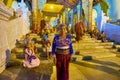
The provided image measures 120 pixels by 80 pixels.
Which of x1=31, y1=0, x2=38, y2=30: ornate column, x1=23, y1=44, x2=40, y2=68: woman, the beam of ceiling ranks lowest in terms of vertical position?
x1=23, y1=44, x2=40, y2=68: woman

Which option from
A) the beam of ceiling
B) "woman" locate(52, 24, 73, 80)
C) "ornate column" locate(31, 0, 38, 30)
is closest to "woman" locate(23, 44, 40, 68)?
"woman" locate(52, 24, 73, 80)

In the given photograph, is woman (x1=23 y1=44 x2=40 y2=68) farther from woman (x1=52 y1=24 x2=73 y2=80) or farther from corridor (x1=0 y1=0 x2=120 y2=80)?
woman (x1=52 y1=24 x2=73 y2=80)

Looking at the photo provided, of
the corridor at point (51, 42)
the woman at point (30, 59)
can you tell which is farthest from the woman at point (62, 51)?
the woman at point (30, 59)

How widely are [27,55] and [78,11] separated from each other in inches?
516

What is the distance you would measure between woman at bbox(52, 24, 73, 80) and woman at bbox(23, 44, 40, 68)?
92.6 inches

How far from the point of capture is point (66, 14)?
83.8 feet

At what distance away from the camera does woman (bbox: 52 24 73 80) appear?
4.31 metres

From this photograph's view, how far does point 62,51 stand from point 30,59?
8.78 ft

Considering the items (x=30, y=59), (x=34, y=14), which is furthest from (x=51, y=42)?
(x=34, y=14)

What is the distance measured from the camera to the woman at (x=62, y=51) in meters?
4.31

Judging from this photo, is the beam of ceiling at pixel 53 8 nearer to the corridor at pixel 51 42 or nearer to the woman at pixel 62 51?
the corridor at pixel 51 42

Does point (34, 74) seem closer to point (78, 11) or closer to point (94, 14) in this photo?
point (78, 11)

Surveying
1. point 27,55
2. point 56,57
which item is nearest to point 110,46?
point 27,55

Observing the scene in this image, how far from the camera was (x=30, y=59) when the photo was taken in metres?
6.68
